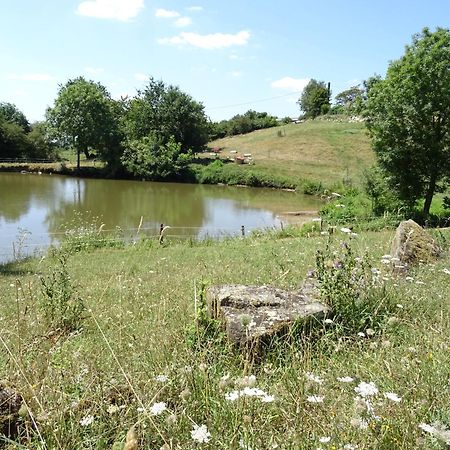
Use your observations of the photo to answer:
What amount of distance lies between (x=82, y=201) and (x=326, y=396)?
38147mm

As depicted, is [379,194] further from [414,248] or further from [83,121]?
[83,121]

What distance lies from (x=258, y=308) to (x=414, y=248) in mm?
4171

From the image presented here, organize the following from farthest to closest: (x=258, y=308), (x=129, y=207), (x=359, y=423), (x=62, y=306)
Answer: (x=129, y=207), (x=62, y=306), (x=258, y=308), (x=359, y=423)

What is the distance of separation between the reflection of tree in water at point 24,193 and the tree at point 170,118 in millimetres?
15214

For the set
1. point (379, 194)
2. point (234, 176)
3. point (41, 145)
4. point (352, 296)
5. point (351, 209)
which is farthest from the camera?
point (41, 145)

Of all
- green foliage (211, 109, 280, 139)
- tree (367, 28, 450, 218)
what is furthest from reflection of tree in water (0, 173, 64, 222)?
green foliage (211, 109, 280, 139)

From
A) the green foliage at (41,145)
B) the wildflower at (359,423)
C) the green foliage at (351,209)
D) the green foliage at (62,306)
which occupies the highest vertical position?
the green foliage at (41,145)

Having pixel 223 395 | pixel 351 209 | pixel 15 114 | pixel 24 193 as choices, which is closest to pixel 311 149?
pixel 351 209

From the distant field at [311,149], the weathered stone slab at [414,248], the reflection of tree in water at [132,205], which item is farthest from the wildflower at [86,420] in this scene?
the distant field at [311,149]

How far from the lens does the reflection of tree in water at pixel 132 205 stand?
100.0 ft

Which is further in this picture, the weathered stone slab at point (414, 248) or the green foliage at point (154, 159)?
the green foliage at point (154, 159)

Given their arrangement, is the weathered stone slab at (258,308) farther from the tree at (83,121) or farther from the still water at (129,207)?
the tree at (83,121)

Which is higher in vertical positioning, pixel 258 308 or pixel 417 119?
pixel 417 119

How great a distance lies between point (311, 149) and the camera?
62.1m
